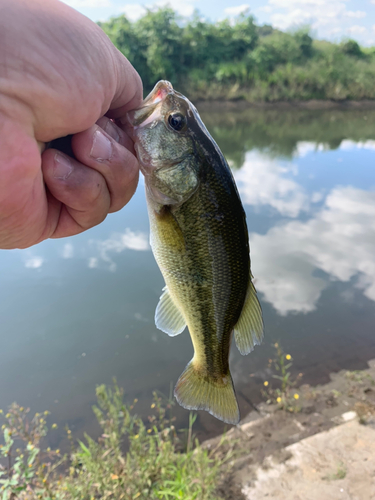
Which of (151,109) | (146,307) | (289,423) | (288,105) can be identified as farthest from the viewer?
A: (288,105)

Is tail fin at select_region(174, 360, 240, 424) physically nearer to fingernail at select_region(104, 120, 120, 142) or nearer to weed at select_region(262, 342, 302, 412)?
fingernail at select_region(104, 120, 120, 142)

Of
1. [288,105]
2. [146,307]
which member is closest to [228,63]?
[288,105]

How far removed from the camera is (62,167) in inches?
62.7

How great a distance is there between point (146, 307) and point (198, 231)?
4.64 meters

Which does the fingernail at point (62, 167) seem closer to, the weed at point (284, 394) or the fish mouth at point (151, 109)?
the fish mouth at point (151, 109)

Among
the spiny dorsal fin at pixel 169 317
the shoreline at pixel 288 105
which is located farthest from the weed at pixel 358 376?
→ the shoreline at pixel 288 105

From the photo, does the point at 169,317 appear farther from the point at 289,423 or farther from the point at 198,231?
the point at 289,423

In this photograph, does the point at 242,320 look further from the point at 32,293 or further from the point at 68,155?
the point at 32,293

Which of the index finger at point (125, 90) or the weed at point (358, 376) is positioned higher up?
the index finger at point (125, 90)

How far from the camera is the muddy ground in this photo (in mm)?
3325

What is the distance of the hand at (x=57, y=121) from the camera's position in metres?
1.21

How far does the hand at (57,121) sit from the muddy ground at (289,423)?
9.77ft

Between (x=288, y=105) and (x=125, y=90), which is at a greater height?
(x=125, y=90)

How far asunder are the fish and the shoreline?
2730cm
